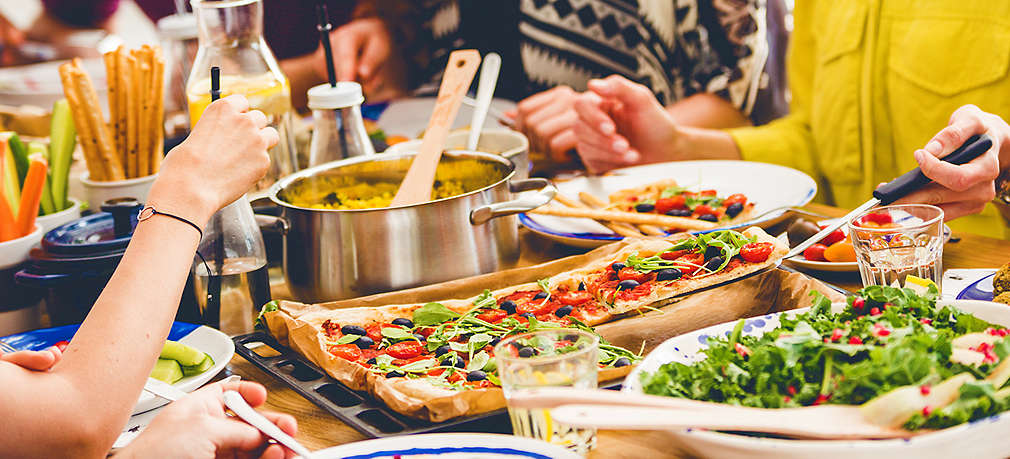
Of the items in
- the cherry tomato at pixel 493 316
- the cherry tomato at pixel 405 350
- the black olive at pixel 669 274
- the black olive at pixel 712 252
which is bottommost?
the cherry tomato at pixel 493 316

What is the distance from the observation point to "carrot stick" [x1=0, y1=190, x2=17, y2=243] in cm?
166

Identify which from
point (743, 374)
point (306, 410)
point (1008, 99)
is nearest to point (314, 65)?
point (1008, 99)

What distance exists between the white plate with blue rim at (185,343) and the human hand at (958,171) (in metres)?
1.06

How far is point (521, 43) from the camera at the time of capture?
342 cm

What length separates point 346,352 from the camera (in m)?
1.23

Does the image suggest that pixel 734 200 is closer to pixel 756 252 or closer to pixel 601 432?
pixel 756 252

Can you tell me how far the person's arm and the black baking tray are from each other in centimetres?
19

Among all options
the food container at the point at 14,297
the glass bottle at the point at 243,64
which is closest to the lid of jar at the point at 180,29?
the glass bottle at the point at 243,64

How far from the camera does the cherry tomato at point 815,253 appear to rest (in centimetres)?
157

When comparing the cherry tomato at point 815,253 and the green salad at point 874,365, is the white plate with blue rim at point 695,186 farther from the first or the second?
the green salad at point 874,365

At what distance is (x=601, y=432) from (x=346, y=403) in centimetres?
32

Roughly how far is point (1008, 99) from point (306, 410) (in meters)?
1.80

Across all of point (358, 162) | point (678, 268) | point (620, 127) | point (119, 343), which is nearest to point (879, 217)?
point (678, 268)

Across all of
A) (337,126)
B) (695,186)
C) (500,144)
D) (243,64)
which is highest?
(243,64)
